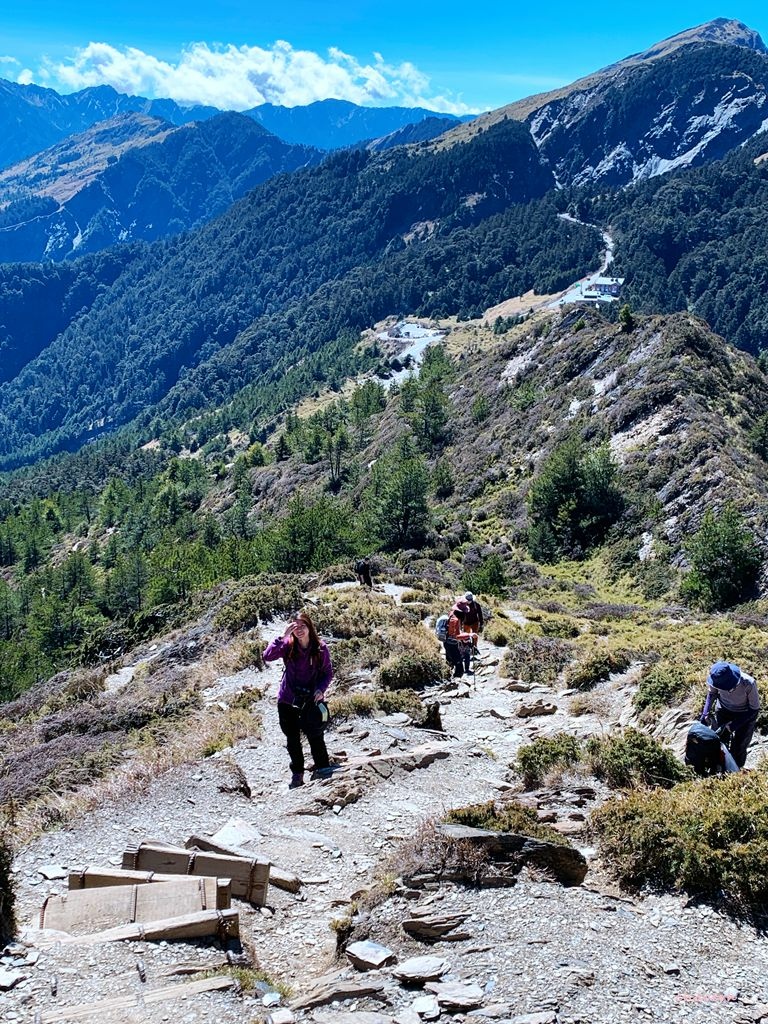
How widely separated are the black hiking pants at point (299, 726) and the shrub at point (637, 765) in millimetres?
4225

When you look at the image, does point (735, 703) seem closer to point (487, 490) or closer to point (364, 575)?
point (364, 575)

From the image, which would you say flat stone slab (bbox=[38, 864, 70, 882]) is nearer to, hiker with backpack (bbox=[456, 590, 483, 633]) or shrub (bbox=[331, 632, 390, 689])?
shrub (bbox=[331, 632, 390, 689])

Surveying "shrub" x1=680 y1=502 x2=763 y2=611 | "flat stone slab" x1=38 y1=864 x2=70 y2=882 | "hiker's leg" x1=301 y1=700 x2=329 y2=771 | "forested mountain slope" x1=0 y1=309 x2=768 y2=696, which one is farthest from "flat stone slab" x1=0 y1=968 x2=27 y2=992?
"shrub" x1=680 y1=502 x2=763 y2=611

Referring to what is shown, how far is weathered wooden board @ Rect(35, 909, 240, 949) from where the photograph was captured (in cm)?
693

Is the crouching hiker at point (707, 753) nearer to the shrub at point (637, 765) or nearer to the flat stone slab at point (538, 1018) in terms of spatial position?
the shrub at point (637, 765)

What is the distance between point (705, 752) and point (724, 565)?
2735cm

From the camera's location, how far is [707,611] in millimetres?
34625

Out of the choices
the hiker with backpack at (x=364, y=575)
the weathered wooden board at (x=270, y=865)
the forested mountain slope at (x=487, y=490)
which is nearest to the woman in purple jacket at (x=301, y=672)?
the weathered wooden board at (x=270, y=865)

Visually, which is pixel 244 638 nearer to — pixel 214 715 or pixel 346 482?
pixel 214 715

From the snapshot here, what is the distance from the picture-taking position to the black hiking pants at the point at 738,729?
10.4 metres

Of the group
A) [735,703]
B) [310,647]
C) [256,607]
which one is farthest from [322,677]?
[256,607]

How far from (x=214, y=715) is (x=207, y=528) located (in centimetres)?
7798

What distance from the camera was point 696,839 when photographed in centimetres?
791

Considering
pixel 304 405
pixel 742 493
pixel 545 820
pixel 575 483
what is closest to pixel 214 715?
pixel 545 820
